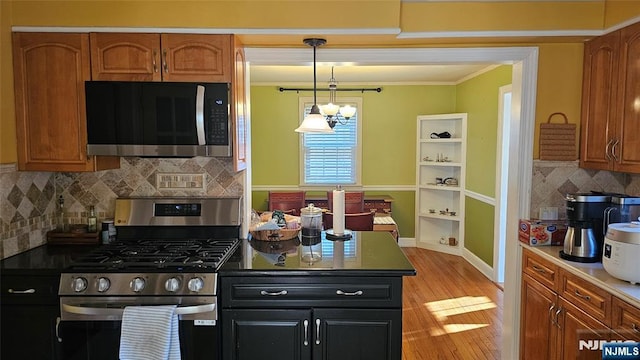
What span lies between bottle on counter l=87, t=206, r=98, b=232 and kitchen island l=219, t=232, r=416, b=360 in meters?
1.13

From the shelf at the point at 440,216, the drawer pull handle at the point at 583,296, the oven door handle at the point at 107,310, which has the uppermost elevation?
the drawer pull handle at the point at 583,296

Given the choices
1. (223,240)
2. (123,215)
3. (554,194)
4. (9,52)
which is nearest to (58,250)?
(123,215)

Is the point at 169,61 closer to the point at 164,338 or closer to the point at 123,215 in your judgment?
the point at 123,215

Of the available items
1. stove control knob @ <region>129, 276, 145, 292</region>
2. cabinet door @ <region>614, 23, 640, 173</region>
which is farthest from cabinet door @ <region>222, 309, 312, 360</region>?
cabinet door @ <region>614, 23, 640, 173</region>

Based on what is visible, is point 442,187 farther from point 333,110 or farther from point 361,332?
point 361,332

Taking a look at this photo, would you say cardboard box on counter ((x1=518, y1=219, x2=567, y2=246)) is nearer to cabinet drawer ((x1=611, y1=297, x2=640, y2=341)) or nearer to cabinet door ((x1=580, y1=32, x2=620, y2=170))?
cabinet door ((x1=580, y1=32, x2=620, y2=170))

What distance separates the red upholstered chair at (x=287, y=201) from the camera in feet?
18.4

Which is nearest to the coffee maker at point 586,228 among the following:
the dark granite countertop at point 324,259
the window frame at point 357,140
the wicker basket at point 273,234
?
the dark granite countertop at point 324,259

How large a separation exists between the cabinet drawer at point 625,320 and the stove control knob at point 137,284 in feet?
7.33

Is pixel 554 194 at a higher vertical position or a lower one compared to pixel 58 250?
higher

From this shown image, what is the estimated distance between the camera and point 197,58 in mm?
2299

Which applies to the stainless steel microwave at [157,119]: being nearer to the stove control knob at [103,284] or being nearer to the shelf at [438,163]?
the stove control knob at [103,284]

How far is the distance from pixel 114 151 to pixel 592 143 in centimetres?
287

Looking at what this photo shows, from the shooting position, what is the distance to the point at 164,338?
6.20ft
